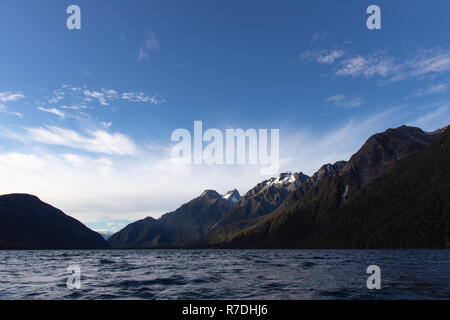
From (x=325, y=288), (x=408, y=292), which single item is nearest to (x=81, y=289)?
(x=325, y=288)

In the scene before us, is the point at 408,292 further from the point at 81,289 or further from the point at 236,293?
the point at 81,289
